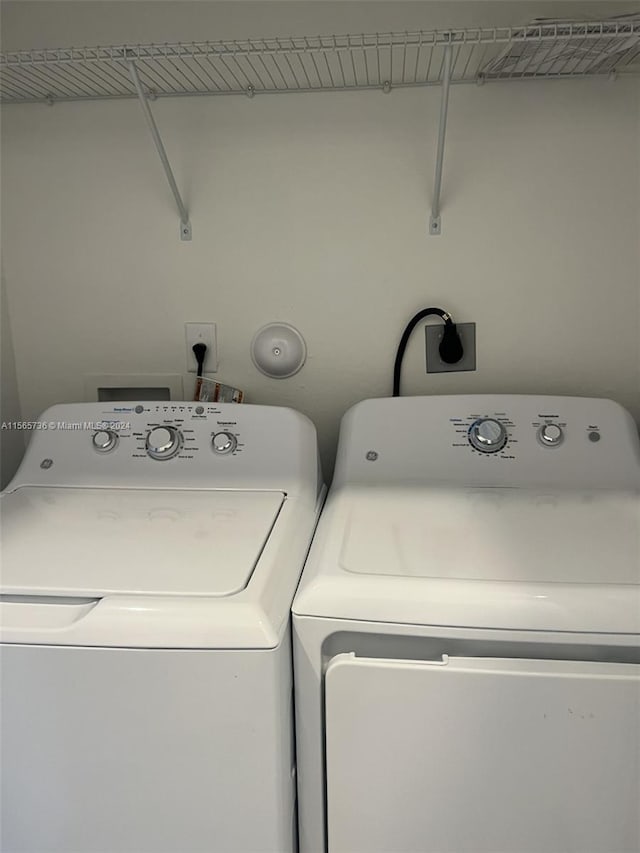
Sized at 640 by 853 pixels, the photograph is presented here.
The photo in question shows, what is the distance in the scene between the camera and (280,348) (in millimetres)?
1496

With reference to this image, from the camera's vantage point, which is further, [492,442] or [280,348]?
[280,348]

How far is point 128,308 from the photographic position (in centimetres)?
155

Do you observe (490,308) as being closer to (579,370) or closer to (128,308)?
(579,370)

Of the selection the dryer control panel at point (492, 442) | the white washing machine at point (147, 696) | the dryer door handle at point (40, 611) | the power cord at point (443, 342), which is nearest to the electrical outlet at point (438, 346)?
the power cord at point (443, 342)

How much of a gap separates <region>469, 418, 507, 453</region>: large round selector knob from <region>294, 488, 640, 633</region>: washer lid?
13 cm

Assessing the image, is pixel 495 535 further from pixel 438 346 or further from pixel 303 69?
pixel 303 69

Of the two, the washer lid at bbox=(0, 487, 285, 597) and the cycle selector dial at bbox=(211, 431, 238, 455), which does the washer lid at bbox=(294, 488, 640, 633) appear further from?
the cycle selector dial at bbox=(211, 431, 238, 455)

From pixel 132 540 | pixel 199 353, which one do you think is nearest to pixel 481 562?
pixel 132 540

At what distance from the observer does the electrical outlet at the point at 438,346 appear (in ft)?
4.81

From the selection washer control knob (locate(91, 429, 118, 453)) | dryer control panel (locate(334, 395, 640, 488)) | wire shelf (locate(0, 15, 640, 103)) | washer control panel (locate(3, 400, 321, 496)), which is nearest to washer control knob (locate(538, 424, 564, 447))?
dryer control panel (locate(334, 395, 640, 488))

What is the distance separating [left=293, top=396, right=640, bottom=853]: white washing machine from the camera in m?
0.80

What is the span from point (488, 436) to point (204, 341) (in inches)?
27.4

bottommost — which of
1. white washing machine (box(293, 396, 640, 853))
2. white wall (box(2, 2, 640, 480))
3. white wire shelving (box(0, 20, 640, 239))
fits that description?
white washing machine (box(293, 396, 640, 853))

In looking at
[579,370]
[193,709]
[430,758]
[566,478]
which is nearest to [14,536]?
[193,709]
